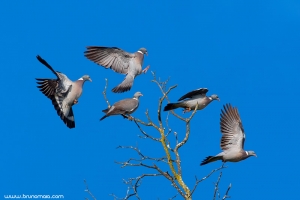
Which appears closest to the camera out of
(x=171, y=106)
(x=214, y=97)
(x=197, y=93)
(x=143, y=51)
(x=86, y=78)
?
(x=171, y=106)

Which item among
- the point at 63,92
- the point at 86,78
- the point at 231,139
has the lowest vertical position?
the point at 231,139

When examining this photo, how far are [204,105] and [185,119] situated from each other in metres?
2.03

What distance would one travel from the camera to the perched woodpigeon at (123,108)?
9.33 meters

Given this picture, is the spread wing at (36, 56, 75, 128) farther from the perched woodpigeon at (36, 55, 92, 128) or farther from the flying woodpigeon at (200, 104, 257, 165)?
the flying woodpigeon at (200, 104, 257, 165)

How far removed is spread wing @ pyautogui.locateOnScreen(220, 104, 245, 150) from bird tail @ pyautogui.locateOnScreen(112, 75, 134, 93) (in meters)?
1.50

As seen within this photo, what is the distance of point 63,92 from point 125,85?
103 cm

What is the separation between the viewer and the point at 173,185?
8000 millimetres

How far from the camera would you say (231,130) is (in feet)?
34.9

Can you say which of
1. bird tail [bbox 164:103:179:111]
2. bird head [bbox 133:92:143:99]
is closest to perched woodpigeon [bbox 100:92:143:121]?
bird head [bbox 133:92:143:99]

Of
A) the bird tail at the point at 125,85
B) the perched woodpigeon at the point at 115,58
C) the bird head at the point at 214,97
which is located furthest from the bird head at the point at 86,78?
the bird head at the point at 214,97

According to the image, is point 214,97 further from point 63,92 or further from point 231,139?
point 63,92

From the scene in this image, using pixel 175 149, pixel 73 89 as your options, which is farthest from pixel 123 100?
pixel 175 149

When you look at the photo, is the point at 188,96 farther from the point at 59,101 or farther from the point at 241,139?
the point at 59,101

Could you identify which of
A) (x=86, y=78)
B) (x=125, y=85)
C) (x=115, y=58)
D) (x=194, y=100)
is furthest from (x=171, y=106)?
(x=115, y=58)
